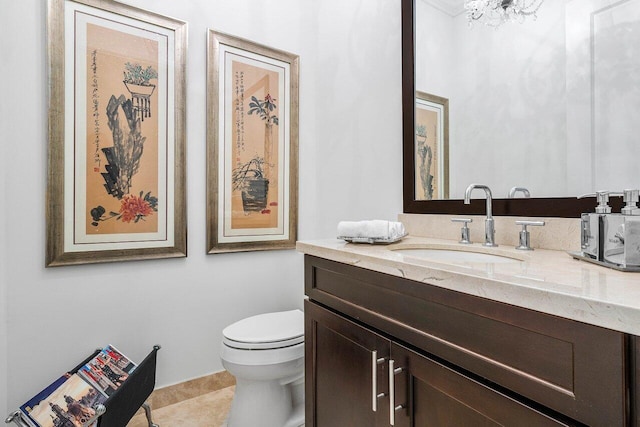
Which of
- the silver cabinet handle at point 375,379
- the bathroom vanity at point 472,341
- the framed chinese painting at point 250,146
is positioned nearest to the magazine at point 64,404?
the framed chinese painting at point 250,146

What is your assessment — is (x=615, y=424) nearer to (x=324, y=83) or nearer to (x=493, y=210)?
(x=493, y=210)

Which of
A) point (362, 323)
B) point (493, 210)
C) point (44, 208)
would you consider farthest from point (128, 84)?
point (493, 210)

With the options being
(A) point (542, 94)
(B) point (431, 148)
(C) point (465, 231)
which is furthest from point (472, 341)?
(B) point (431, 148)

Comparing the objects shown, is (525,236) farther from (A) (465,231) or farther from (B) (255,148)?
(B) (255,148)

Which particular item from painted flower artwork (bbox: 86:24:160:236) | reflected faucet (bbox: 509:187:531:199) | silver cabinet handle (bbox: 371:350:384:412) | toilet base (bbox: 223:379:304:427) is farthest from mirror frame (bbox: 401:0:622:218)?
painted flower artwork (bbox: 86:24:160:236)

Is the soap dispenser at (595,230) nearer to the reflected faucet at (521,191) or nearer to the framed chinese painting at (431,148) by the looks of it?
the reflected faucet at (521,191)

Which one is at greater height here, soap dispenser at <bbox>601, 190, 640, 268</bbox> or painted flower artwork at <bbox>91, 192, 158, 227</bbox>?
painted flower artwork at <bbox>91, 192, 158, 227</bbox>

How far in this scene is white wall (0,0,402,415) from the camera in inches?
55.5

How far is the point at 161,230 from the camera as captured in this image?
5.62 feet

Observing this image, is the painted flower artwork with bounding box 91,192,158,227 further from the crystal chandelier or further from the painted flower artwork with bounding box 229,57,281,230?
the crystal chandelier

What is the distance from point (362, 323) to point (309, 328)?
0.28m

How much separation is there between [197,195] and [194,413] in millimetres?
1079

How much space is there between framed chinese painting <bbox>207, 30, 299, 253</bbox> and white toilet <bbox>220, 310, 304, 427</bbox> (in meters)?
0.57

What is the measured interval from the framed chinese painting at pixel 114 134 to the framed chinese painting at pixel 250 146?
0.55 ft
